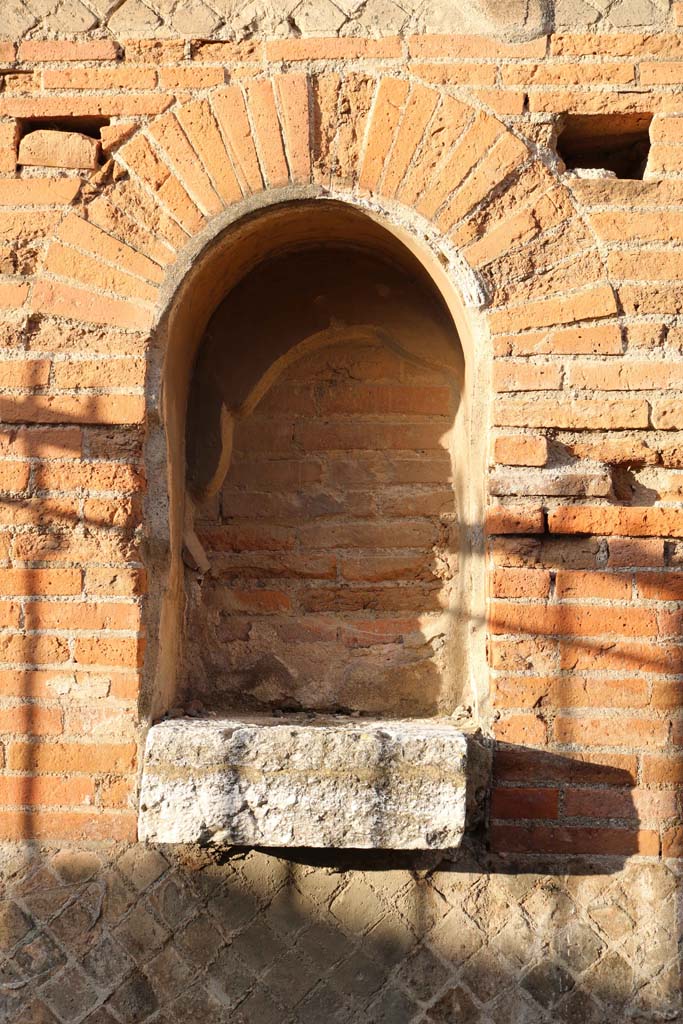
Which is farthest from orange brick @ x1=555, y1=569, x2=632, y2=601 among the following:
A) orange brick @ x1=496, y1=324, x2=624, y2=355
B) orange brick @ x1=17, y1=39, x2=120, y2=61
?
orange brick @ x1=17, y1=39, x2=120, y2=61

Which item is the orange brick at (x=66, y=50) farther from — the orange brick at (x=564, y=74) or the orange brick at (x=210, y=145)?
the orange brick at (x=564, y=74)

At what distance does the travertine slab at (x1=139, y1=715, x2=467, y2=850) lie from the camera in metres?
2.31

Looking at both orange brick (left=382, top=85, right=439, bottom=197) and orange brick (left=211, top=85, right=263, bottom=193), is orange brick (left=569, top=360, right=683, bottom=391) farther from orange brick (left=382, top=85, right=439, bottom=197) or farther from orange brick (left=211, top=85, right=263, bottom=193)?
orange brick (left=211, top=85, right=263, bottom=193)

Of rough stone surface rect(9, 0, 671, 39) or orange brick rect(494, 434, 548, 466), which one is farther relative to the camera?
rough stone surface rect(9, 0, 671, 39)

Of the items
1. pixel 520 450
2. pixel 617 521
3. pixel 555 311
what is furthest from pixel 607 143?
pixel 617 521

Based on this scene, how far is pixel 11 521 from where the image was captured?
253 centimetres

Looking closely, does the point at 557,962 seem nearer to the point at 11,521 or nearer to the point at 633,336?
the point at 633,336

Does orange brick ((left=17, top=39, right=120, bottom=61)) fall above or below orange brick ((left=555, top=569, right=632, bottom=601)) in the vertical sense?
above

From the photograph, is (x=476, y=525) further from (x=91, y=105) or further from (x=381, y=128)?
(x=91, y=105)

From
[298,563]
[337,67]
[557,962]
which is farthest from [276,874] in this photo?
[337,67]

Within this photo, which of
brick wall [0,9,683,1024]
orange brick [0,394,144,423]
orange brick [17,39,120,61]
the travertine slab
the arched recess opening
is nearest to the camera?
the travertine slab

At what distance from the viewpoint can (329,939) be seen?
245cm

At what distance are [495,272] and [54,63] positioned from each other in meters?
1.37

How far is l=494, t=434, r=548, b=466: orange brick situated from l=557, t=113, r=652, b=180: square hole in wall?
84cm
